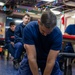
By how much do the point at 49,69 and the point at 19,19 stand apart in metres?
12.6

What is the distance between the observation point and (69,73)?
7.75ft

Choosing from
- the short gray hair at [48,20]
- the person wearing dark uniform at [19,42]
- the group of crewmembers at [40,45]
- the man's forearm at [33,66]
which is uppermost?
the short gray hair at [48,20]

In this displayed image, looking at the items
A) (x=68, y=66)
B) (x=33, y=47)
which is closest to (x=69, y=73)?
(x=68, y=66)

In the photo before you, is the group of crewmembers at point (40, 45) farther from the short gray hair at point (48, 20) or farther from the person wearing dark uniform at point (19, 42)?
the person wearing dark uniform at point (19, 42)

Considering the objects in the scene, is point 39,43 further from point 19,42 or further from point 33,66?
point 19,42

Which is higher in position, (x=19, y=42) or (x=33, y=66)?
(x=33, y=66)

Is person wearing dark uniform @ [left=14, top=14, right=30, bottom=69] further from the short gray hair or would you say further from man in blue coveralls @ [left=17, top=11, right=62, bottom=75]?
the short gray hair

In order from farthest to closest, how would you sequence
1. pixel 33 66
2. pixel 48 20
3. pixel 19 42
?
pixel 19 42, pixel 33 66, pixel 48 20

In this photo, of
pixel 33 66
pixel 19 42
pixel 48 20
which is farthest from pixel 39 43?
pixel 19 42

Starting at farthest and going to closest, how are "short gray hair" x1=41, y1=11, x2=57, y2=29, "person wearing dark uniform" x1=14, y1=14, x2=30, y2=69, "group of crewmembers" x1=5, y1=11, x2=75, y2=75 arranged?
"person wearing dark uniform" x1=14, y1=14, x2=30, y2=69 → "group of crewmembers" x1=5, y1=11, x2=75, y2=75 → "short gray hair" x1=41, y1=11, x2=57, y2=29

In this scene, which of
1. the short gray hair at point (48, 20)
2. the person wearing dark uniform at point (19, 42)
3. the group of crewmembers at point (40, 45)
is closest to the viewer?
the short gray hair at point (48, 20)

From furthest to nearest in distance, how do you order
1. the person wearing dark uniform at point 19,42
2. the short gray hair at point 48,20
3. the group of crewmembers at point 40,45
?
1. the person wearing dark uniform at point 19,42
2. the group of crewmembers at point 40,45
3. the short gray hair at point 48,20

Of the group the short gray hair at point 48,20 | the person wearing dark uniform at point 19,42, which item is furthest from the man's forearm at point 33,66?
the person wearing dark uniform at point 19,42

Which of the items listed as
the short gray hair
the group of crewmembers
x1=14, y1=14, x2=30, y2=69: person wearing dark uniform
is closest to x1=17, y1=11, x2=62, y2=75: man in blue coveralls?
the group of crewmembers
